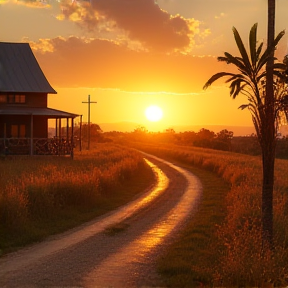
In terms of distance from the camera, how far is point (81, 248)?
11812 millimetres

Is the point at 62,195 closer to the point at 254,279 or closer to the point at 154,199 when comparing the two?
the point at 154,199

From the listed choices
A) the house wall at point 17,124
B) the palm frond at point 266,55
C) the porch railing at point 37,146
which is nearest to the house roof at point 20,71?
the house wall at point 17,124

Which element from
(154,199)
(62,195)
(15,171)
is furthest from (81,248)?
(15,171)

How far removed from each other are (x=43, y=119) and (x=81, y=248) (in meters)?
27.9

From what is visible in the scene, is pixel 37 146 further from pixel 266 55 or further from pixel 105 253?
pixel 266 55

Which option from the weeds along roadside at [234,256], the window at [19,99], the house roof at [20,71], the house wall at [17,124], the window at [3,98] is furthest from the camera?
the window at [19,99]

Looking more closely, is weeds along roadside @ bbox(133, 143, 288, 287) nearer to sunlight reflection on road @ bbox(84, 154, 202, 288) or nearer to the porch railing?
sunlight reflection on road @ bbox(84, 154, 202, 288)

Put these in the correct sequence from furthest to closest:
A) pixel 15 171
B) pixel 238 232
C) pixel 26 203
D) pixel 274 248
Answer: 1. pixel 15 171
2. pixel 26 203
3. pixel 238 232
4. pixel 274 248

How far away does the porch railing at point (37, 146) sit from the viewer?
1350 inches

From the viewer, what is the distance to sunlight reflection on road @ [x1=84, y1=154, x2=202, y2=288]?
929cm

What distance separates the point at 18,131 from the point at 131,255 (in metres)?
27.7

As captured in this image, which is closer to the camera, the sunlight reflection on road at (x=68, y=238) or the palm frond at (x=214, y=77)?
the sunlight reflection on road at (x=68, y=238)

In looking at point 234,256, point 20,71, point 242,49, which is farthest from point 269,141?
point 20,71

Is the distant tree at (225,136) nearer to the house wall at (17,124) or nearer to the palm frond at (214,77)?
the house wall at (17,124)
